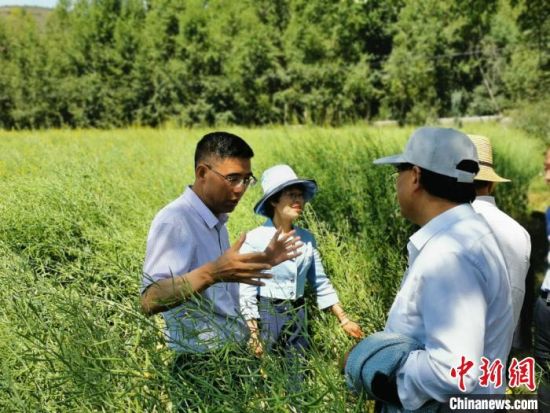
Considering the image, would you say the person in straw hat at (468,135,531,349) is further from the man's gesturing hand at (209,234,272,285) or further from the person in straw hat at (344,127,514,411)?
the man's gesturing hand at (209,234,272,285)

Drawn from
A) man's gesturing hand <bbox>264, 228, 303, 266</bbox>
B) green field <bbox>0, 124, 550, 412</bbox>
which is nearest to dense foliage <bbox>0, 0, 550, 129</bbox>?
green field <bbox>0, 124, 550, 412</bbox>

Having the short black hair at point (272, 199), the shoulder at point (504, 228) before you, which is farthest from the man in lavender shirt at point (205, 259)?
the shoulder at point (504, 228)

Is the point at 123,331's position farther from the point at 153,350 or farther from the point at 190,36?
the point at 190,36

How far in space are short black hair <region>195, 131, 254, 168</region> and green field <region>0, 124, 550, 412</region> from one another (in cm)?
69

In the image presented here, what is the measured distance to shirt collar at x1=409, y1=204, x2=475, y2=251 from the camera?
160cm

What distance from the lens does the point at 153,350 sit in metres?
1.82

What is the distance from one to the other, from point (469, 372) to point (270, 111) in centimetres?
3907

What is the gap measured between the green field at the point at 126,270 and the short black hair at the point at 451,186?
708mm

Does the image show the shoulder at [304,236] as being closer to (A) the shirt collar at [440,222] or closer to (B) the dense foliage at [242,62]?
(A) the shirt collar at [440,222]

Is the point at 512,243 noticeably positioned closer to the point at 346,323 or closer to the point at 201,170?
the point at 346,323

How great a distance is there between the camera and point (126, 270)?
2.61m

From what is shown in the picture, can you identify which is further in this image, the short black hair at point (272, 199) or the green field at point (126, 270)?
the short black hair at point (272, 199)

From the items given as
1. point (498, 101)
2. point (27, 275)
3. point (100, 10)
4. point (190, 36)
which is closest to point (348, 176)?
point (27, 275)

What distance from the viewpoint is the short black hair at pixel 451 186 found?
1660 millimetres
